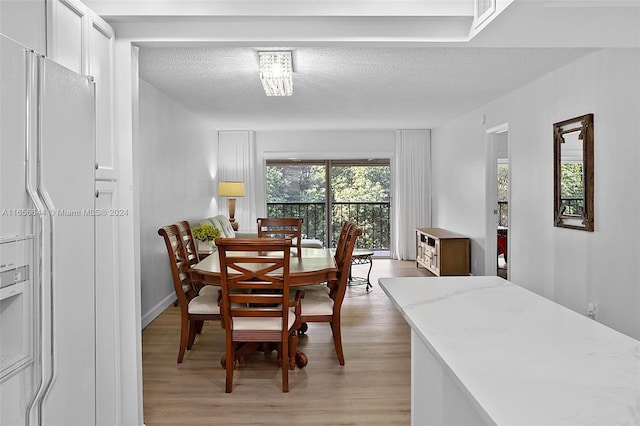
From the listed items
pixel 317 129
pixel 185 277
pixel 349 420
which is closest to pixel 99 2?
pixel 185 277

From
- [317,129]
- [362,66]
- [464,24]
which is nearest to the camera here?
[464,24]

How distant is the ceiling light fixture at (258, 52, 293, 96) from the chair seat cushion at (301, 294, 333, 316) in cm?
196

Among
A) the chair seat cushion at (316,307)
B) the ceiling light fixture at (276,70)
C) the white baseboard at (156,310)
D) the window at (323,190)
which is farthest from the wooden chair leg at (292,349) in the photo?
the window at (323,190)

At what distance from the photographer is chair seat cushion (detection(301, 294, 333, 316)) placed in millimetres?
3344

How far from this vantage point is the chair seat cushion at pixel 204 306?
3367mm

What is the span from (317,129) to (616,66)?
18.2ft

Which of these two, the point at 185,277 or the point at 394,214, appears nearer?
the point at 185,277

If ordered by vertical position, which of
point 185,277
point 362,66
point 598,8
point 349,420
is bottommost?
point 349,420

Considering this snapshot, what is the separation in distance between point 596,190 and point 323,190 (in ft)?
18.5

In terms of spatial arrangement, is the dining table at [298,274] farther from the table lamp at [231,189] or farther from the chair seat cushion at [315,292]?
the table lamp at [231,189]

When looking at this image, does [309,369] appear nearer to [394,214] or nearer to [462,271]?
[462,271]

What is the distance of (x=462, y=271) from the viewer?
6582mm

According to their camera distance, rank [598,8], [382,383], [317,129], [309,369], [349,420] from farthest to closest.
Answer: [317,129] → [309,369] → [382,383] → [349,420] → [598,8]

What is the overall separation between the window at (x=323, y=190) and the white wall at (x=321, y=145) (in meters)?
0.21
